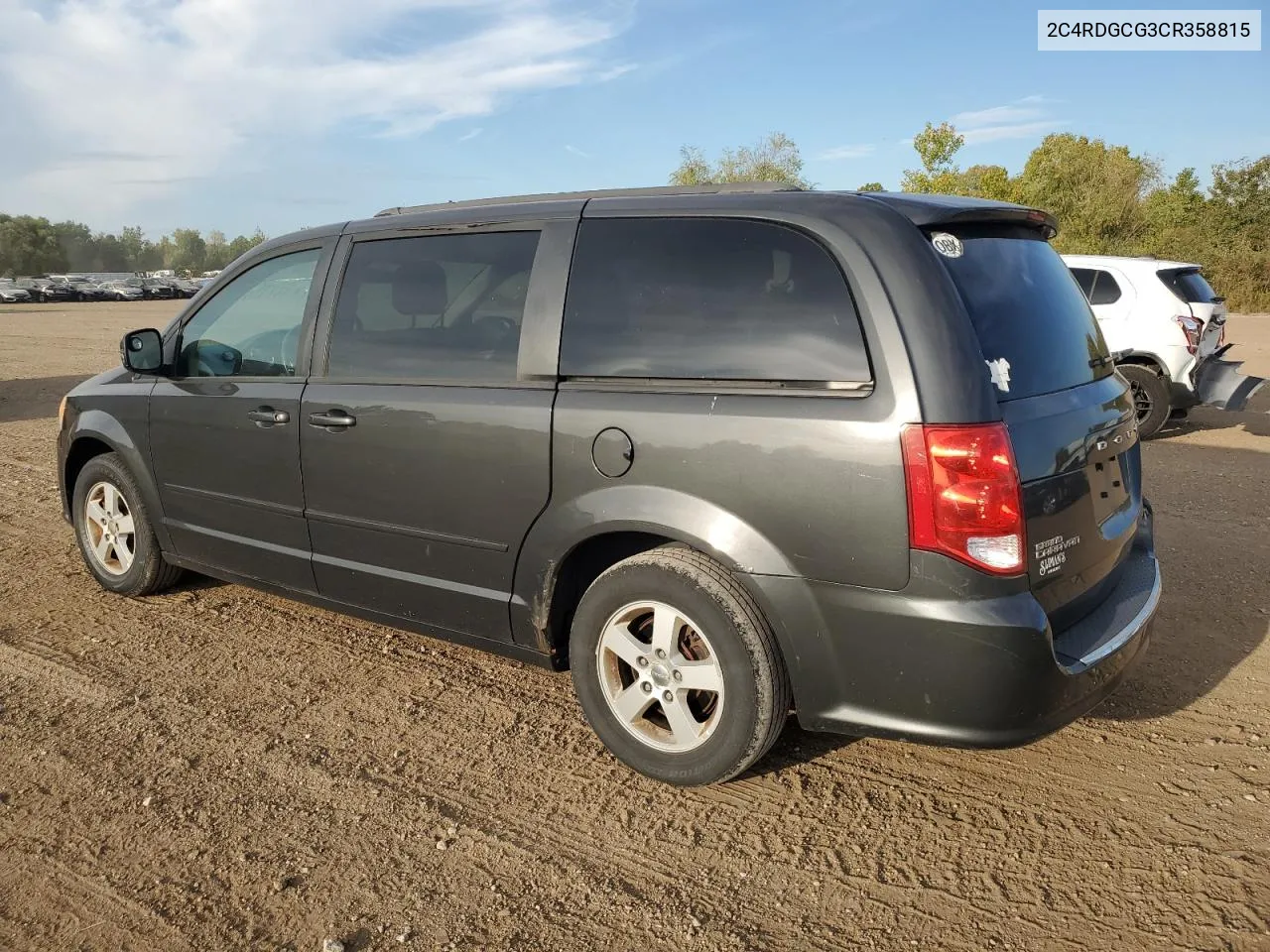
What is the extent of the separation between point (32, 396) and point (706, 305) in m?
13.1

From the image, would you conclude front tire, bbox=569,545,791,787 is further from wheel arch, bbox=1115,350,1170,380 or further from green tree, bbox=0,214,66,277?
green tree, bbox=0,214,66,277

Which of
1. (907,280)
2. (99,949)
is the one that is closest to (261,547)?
(99,949)

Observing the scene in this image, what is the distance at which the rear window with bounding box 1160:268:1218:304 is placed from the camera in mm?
9820

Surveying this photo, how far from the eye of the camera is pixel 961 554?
256 centimetres

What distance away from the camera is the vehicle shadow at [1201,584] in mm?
3879

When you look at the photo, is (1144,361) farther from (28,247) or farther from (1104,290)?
(28,247)

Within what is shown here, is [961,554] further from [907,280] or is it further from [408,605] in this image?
[408,605]

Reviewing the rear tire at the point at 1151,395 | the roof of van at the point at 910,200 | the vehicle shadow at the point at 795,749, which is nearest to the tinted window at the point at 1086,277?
the rear tire at the point at 1151,395

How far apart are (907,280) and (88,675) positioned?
3.60 m

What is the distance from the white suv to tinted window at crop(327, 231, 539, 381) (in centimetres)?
782

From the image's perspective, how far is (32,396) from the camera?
512 inches

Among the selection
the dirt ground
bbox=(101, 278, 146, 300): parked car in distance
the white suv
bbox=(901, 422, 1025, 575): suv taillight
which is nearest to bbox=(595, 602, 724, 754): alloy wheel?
the dirt ground

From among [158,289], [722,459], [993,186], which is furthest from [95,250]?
[722,459]

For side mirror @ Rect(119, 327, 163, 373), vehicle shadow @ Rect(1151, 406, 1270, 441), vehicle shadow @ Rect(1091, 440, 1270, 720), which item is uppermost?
side mirror @ Rect(119, 327, 163, 373)
